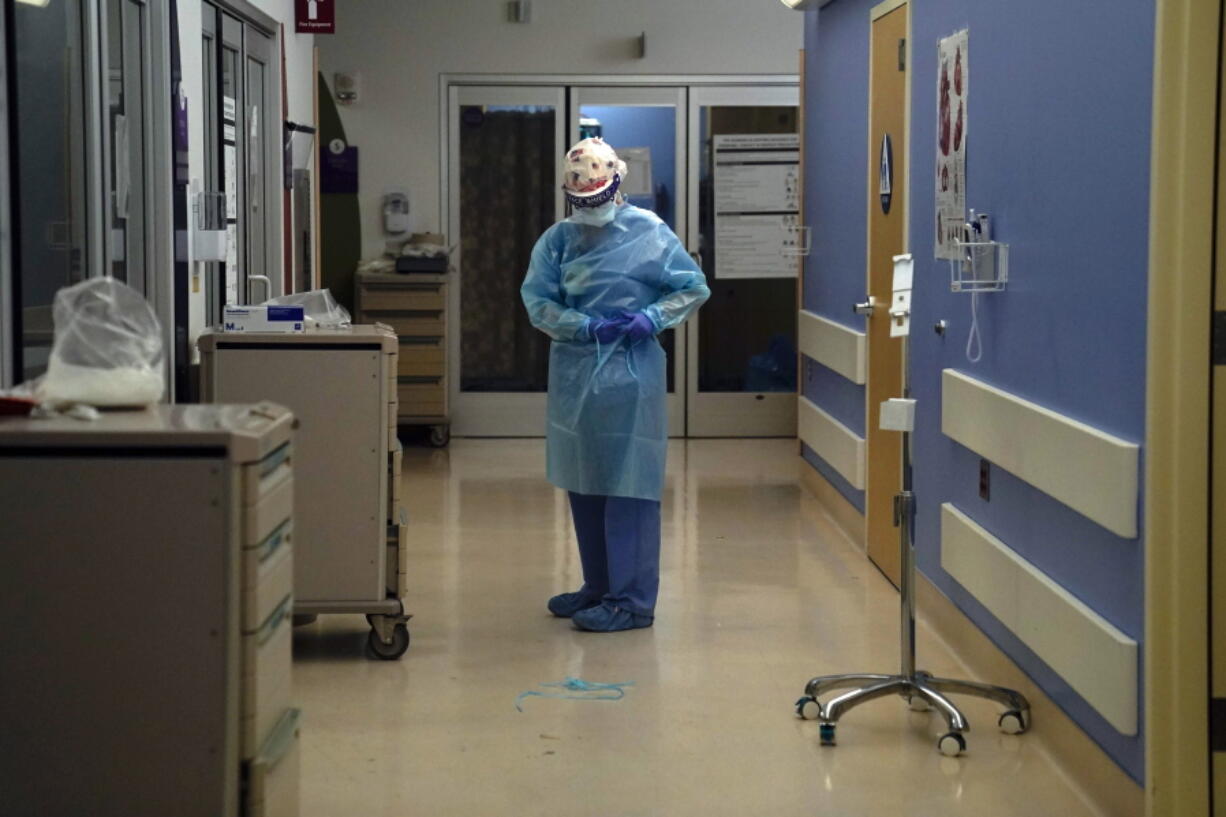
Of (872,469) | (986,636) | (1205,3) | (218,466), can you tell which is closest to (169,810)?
(218,466)

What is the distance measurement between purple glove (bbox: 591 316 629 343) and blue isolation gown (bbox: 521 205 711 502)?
0.02 metres

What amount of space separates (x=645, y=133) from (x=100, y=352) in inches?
275

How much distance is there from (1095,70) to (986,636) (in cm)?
164

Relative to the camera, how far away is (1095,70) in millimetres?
3426

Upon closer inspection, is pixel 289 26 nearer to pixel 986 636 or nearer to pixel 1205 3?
pixel 986 636

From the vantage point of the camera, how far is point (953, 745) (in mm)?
3713

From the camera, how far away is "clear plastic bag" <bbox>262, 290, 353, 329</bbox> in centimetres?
485

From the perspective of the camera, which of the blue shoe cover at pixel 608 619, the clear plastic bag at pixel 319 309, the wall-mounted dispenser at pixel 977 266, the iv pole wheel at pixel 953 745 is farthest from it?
the blue shoe cover at pixel 608 619

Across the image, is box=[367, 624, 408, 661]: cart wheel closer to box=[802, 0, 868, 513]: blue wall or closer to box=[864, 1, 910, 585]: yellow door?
box=[864, 1, 910, 585]: yellow door

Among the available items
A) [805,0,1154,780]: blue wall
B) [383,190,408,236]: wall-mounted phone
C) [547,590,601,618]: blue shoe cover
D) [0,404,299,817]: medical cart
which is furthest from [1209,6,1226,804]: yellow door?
[383,190,408,236]: wall-mounted phone

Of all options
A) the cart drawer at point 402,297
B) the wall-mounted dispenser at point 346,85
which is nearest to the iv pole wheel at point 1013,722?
the cart drawer at point 402,297

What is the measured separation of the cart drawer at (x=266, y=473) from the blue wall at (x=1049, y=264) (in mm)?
1662

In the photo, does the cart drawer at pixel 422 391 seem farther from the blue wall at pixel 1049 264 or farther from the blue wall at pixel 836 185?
the blue wall at pixel 1049 264

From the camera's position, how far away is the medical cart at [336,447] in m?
4.41
